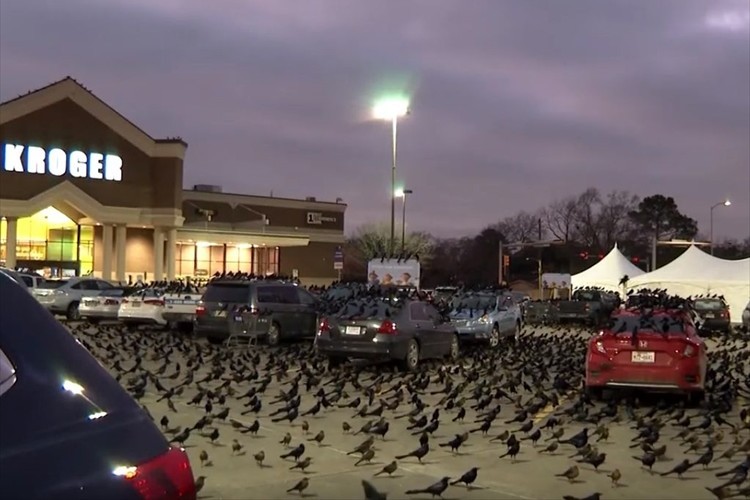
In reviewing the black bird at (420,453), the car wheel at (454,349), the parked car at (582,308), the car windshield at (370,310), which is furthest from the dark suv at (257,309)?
the parked car at (582,308)

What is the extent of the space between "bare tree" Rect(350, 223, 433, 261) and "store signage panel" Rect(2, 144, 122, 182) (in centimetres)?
3108

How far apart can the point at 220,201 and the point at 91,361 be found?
2713 inches

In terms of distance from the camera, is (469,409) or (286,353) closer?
(469,409)

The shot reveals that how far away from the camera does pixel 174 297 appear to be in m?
Answer: 26.1

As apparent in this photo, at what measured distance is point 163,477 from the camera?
97.8 inches

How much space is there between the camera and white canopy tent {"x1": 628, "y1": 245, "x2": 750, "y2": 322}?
131 feet

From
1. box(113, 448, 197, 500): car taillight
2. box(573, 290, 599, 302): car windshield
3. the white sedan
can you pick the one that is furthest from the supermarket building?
box(113, 448, 197, 500): car taillight

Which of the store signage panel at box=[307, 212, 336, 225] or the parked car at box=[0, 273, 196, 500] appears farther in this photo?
the store signage panel at box=[307, 212, 336, 225]

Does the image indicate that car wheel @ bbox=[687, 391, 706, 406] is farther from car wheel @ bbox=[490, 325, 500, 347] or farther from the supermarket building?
the supermarket building

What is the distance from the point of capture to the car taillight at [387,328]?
16972 mm

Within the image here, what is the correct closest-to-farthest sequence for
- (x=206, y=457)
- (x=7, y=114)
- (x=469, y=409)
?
1. (x=206, y=457)
2. (x=469, y=409)
3. (x=7, y=114)

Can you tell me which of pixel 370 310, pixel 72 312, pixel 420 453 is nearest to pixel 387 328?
pixel 370 310

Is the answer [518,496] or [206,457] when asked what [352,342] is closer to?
[206,457]

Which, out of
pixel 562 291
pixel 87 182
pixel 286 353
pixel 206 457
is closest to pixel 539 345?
pixel 286 353
